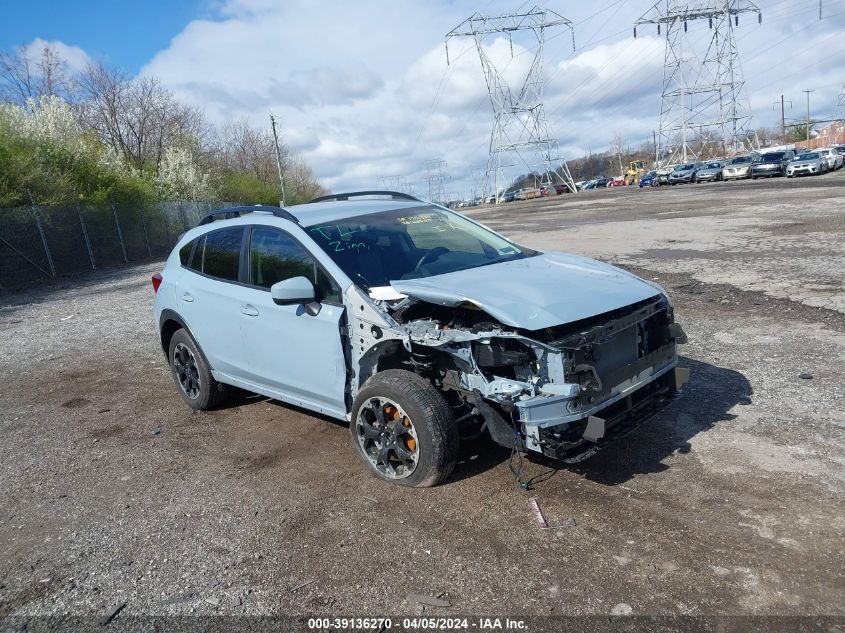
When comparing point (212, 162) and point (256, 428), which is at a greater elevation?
point (212, 162)

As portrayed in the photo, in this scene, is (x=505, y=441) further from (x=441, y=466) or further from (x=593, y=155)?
(x=593, y=155)

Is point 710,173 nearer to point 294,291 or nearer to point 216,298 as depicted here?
point 216,298

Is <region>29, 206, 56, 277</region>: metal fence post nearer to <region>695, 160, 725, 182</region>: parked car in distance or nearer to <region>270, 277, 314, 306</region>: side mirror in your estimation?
<region>270, 277, 314, 306</region>: side mirror

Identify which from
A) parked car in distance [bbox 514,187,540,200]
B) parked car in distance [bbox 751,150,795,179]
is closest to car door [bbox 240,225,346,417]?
parked car in distance [bbox 751,150,795,179]

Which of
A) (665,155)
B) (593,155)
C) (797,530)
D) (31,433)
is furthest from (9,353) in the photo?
(593,155)

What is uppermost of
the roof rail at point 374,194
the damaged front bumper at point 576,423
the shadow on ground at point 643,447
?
the roof rail at point 374,194

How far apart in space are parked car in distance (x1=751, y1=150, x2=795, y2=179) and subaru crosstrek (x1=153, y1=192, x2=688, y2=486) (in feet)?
140

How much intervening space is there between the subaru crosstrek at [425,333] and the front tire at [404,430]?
1 cm

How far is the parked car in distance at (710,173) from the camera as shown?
46.5 m

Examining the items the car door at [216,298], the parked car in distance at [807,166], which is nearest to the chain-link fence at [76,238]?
the car door at [216,298]

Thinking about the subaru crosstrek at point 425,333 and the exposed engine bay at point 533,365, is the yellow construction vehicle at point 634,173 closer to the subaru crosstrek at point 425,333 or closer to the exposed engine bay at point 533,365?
the subaru crosstrek at point 425,333

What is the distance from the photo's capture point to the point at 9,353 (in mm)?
9508

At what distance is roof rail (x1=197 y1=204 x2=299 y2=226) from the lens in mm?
5082

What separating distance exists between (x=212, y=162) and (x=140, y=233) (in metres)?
21.0
